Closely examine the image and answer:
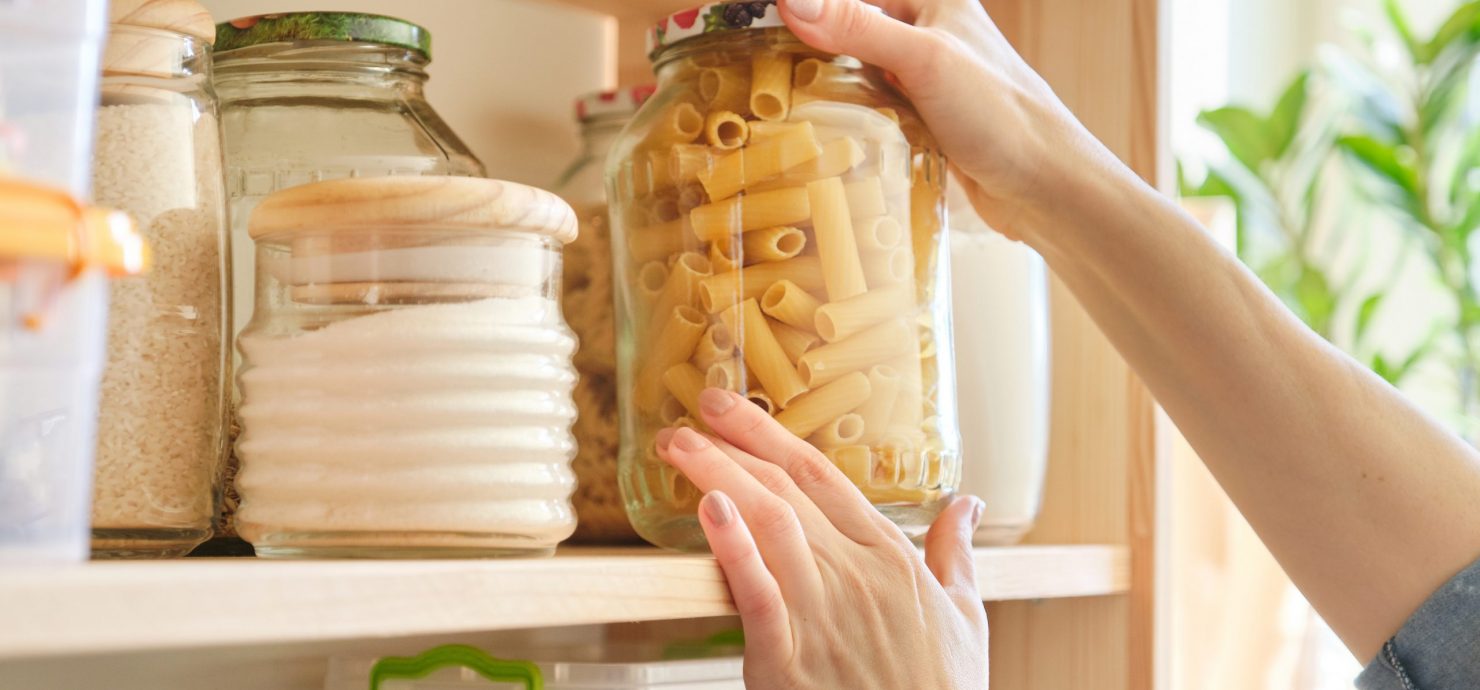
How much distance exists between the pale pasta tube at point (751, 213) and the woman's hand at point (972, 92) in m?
0.08

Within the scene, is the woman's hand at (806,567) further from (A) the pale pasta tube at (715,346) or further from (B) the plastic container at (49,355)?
(B) the plastic container at (49,355)

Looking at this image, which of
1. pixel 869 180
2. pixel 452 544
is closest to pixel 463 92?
pixel 869 180

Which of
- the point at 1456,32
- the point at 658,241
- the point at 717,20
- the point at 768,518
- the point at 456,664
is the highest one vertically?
the point at 1456,32

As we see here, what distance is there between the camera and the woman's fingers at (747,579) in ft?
1.79

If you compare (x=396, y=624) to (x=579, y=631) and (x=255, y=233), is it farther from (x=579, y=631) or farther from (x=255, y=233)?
(x=579, y=631)

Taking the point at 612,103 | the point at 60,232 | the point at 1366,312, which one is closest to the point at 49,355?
the point at 60,232

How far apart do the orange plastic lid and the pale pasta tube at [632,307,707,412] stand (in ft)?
0.97

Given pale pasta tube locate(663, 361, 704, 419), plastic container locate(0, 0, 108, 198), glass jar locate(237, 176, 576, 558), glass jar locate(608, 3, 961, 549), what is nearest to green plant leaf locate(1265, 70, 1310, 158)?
glass jar locate(608, 3, 961, 549)

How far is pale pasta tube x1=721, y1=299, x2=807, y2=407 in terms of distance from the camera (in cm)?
61

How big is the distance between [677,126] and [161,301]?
25cm

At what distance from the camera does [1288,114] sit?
7.13 feet

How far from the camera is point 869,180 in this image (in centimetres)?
64

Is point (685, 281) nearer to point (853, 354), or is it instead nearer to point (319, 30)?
point (853, 354)

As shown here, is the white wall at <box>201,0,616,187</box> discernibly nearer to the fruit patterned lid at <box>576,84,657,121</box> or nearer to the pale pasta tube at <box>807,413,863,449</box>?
the fruit patterned lid at <box>576,84,657,121</box>
